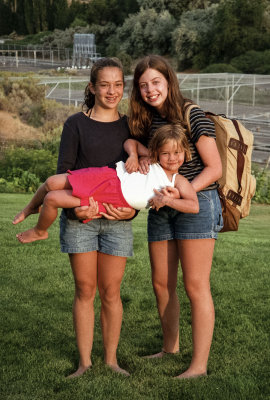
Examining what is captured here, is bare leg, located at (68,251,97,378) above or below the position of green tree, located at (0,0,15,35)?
below

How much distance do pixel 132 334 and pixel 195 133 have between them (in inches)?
67.1

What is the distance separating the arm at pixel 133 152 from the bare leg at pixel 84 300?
48cm

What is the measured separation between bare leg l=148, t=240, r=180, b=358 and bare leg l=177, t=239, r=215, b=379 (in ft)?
0.45

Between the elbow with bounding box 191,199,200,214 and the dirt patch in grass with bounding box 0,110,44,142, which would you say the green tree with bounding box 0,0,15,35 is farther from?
the elbow with bounding box 191,199,200,214

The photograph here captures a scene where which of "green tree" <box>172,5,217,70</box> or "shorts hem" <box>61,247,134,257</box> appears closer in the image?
"shorts hem" <box>61,247,134,257</box>

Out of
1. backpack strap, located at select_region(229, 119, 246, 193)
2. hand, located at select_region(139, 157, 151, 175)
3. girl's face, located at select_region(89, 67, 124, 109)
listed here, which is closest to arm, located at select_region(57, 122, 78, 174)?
girl's face, located at select_region(89, 67, 124, 109)

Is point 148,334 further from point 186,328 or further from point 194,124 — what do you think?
point 194,124

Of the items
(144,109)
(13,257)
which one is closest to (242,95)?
(13,257)

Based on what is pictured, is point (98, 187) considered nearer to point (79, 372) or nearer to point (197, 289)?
point (197, 289)

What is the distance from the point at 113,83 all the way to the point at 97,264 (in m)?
0.91

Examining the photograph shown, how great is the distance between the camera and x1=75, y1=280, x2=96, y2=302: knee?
2869 mm

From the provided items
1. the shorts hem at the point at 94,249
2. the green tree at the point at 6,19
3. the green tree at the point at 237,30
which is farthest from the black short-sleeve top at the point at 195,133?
the green tree at the point at 6,19

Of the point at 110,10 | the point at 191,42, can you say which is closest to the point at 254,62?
the point at 191,42

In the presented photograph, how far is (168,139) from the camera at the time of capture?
2598 mm
